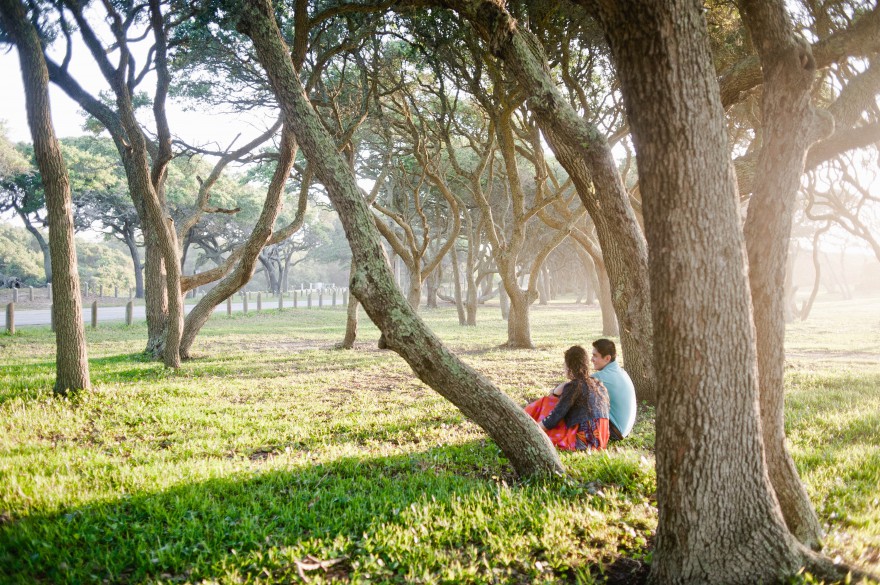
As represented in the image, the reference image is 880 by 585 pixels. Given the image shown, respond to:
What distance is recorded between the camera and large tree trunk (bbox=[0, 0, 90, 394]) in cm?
660

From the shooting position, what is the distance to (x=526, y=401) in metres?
7.51

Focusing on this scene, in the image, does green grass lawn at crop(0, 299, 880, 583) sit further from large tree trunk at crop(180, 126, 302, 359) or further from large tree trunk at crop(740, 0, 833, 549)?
large tree trunk at crop(180, 126, 302, 359)

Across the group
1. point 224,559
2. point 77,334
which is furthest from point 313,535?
point 77,334

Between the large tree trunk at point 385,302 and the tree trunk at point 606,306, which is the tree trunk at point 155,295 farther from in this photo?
the tree trunk at point 606,306

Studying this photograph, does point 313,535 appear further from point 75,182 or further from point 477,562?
point 75,182

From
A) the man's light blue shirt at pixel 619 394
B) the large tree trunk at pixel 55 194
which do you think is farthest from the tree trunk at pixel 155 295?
the man's light blue shirt at pixel 619 394

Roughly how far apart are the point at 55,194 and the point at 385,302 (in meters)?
5.44

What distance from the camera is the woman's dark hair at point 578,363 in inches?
204

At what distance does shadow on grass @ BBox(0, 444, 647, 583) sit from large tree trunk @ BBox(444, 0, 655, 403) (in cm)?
295

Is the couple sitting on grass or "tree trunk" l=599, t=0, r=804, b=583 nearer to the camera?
"tree trunk" l=599, t=0, r=804, b=583

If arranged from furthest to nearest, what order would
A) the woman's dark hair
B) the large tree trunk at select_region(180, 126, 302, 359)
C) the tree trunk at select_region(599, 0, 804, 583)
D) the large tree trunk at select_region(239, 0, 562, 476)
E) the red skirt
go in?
the large tree trunk at select_region(180, 126, 302, 359), the red skirt, the woman's dark hair, the large tree trunk at select_region(239, 0, 562, 476), the tree trunk at select_region(599, 0, 804, 583)

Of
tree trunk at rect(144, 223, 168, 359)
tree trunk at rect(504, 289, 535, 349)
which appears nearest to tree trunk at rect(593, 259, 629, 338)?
tree trunk at rect(504, 289, 535, 349)

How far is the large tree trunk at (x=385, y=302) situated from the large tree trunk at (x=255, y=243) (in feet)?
16.2

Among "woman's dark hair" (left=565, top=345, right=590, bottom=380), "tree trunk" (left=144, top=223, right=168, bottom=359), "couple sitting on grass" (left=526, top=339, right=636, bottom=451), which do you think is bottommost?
"couple sitting on grass" (left=526, top=339, right=636, bottom=451)
